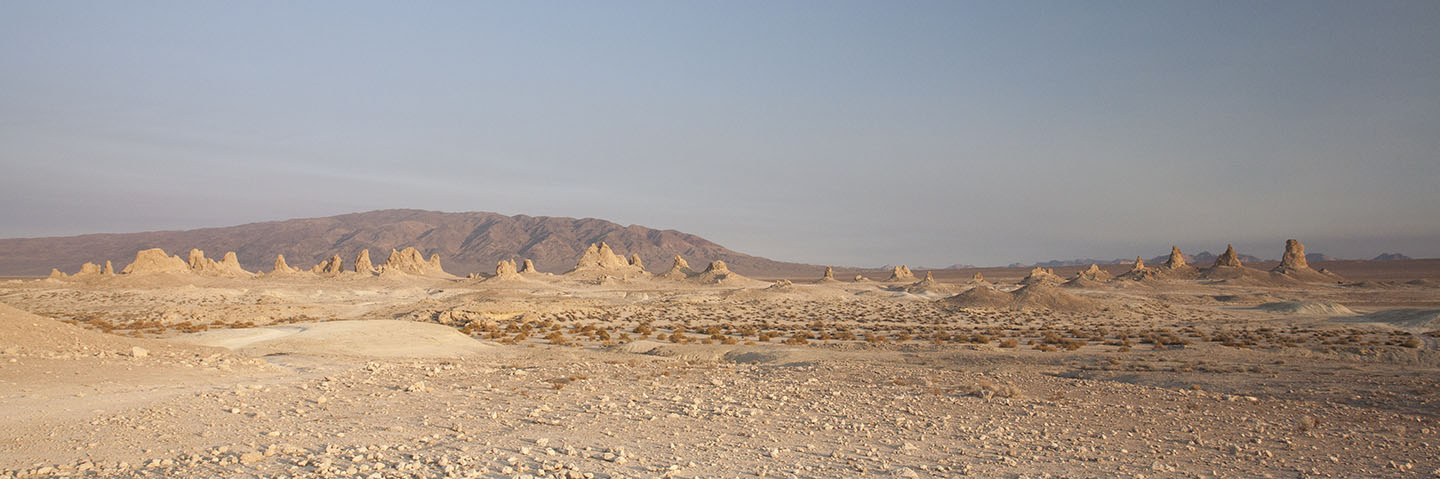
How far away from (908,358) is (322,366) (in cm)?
1413

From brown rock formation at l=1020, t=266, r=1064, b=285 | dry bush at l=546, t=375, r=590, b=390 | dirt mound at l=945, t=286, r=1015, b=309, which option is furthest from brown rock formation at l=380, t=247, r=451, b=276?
dry bush at l=546, t=375, r=590, b=390

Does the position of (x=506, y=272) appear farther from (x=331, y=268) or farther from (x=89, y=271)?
(x=89, y=271)

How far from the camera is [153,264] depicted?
77125 millimetres

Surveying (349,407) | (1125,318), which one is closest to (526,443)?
(349,407)

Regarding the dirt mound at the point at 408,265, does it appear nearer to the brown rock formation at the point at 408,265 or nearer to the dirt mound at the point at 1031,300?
the brown rock formation at the point at 408,265

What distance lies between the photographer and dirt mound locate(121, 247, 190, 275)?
75494 millimetres

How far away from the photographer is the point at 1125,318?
46219 mm

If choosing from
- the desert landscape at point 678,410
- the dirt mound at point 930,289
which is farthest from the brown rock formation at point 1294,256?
the desert landscape at point 678,410

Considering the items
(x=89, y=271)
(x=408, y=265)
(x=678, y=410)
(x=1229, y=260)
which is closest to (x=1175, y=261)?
(x=1229, y=260)

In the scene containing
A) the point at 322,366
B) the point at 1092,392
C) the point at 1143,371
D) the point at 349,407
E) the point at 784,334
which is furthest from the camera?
the point at 784,334

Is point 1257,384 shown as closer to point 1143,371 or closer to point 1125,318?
point 1143,371

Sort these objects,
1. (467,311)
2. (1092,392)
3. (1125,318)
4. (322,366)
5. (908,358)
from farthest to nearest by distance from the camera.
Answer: (1125,318) → (467,311) → (908,358) → (322,366) → (1092,392)

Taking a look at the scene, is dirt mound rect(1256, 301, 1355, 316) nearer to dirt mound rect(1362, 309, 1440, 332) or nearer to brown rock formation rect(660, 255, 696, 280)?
dirt mound rect(1362, 309, 1440, 332)

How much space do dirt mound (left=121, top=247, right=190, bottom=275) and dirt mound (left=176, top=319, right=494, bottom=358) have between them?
6107cm
